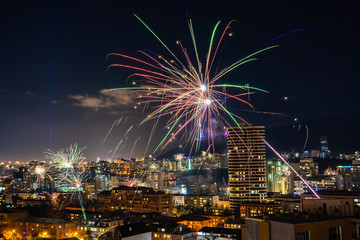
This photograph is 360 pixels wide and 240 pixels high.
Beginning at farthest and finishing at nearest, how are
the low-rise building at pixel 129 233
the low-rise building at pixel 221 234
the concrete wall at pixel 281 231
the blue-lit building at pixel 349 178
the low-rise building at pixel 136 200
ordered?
the blue-lit building at pixel 349 178
the low-rise building at pixel 136 200
the low-rise building at pixel 221 234
the low-rise building at pixel 129 233
the concrete wall at pixel 281 231

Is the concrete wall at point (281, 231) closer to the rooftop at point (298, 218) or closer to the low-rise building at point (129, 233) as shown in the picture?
the rooftop at point (298, 218)

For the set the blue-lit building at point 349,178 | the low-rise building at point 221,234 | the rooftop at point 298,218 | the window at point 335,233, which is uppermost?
the rooftop at point 298,218

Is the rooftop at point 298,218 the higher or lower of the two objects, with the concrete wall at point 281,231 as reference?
higher

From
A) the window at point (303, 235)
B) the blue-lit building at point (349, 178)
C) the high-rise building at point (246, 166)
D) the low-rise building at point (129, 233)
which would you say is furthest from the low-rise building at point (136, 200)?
the window at point (303, 235)

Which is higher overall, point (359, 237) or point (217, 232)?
point (359, 237)

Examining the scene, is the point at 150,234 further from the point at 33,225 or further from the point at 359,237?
the point at 359,237

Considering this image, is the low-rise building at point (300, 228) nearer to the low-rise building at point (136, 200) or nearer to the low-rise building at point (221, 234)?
the low-rise building at point (221, 234)

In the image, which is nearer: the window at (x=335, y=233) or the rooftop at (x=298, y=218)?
the rooftop at (x=298, y=218)

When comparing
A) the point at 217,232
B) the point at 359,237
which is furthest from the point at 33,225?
the point at 359,237

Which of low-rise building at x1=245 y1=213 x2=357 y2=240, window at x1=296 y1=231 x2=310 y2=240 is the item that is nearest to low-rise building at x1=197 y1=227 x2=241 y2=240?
low-rise building at x1=245 y1=213 x2=357 y2=240

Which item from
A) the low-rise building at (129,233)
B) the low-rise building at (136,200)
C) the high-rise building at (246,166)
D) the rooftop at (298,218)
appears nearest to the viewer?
the rooftop at (298,218)
